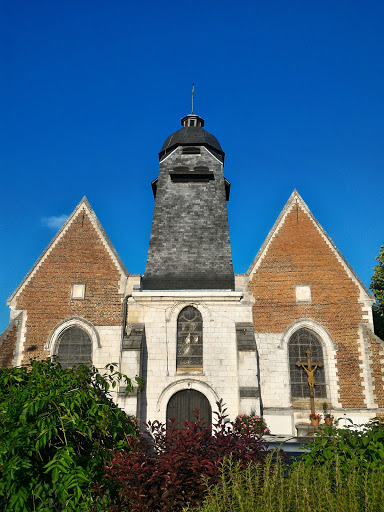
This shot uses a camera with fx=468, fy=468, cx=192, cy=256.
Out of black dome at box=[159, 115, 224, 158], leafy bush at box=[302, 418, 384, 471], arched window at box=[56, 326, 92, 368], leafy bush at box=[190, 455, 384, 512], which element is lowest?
leafy bush at box=[190, 455, 384, 512]

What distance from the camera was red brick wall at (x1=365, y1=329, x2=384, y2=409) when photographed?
13.7 metres

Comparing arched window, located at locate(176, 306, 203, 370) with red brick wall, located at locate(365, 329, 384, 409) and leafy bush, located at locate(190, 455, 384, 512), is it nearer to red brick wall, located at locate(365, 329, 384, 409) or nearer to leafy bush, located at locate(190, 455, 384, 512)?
red brick wall, located at locate(365, 329, 384, 409)

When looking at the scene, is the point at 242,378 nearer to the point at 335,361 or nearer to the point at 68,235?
the point at 335,361

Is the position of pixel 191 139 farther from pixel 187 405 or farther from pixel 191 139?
pixel 187 405

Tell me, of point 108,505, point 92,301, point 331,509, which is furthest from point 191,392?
point 331,509

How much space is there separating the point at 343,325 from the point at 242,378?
406 cm

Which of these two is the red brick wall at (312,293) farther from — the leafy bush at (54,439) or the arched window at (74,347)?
the leafy bush at (54,439)

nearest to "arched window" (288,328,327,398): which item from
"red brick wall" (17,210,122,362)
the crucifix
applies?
the crucifix

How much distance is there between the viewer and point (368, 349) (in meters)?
14.2

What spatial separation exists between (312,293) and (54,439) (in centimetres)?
1155

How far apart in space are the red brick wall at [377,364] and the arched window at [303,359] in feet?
4.78

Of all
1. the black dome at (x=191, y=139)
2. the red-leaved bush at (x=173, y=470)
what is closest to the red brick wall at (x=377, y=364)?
the black dome at (x=191, y=139)

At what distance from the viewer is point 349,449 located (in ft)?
15.6

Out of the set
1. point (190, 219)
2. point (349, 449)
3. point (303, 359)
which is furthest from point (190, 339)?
point (349, 449)
